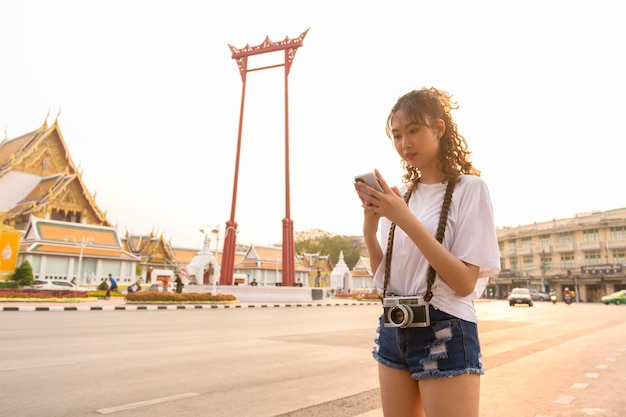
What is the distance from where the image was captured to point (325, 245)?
2977 inches

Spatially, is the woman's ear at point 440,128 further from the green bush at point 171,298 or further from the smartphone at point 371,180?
the green bush at point 171,298

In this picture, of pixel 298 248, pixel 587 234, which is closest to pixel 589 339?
pixel 587 234

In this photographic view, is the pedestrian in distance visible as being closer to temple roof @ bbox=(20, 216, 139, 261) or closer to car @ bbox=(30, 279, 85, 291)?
car @ bbox=(30, 279, 85, 291)

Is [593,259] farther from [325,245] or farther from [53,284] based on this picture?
[53,284]

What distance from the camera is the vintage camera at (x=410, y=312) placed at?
134cm

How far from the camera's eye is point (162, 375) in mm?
4945

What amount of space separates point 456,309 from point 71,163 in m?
38.8

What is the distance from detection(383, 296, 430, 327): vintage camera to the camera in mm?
1344

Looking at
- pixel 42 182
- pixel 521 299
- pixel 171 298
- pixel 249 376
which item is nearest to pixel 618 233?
pixel 521 299

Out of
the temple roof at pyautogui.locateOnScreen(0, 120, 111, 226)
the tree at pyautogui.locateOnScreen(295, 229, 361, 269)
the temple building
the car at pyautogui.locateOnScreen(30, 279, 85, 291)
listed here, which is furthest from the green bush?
the tree at pyautogui.locateOnScreen(295, 229, 361, 269)

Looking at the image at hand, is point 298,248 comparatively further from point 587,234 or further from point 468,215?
point 468,215

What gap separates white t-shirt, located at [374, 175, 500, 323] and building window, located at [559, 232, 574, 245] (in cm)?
5863

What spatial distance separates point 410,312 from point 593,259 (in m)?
58.2

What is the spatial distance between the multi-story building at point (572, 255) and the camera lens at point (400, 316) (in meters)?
55.5
